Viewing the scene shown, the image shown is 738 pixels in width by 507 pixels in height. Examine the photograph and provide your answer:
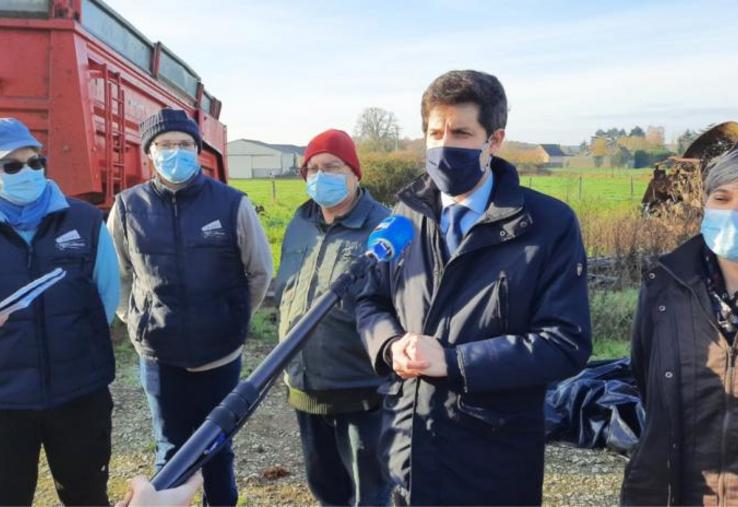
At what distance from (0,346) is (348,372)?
1452 mm

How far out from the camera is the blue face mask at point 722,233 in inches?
75.4

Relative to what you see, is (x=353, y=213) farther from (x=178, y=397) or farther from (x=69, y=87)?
(x=69, y=87)

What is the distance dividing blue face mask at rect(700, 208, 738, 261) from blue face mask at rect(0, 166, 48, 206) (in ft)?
8.63

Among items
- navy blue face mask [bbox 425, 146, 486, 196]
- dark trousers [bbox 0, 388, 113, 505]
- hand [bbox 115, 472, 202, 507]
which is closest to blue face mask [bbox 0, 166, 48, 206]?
dark trousers [bbox 0, 388, 113, 505]

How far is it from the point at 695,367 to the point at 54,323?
8.00 ft

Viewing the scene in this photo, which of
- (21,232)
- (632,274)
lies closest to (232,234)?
(21,232)

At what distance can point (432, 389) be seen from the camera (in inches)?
77.1

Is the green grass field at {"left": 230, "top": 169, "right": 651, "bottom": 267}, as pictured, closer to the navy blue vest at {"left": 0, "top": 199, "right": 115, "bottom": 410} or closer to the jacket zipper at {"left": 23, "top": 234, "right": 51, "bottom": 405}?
the navy blue vest at {"left": 0, "top": 199, "right": 115, "bottom": 410}

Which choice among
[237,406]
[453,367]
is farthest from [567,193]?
[237,406]

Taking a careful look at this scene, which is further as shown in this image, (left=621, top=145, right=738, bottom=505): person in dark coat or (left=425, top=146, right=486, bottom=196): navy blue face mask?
(left=425, top=146, right=486, bottom=196): navy blue face mask

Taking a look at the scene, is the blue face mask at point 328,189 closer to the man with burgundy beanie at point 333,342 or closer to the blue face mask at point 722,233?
the man with burgundy beanie at point 333,342

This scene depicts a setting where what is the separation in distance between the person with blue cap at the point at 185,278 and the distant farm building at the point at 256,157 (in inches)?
2251

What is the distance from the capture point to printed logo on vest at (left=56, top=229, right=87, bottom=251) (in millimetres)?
2709

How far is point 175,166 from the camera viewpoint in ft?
10.4
